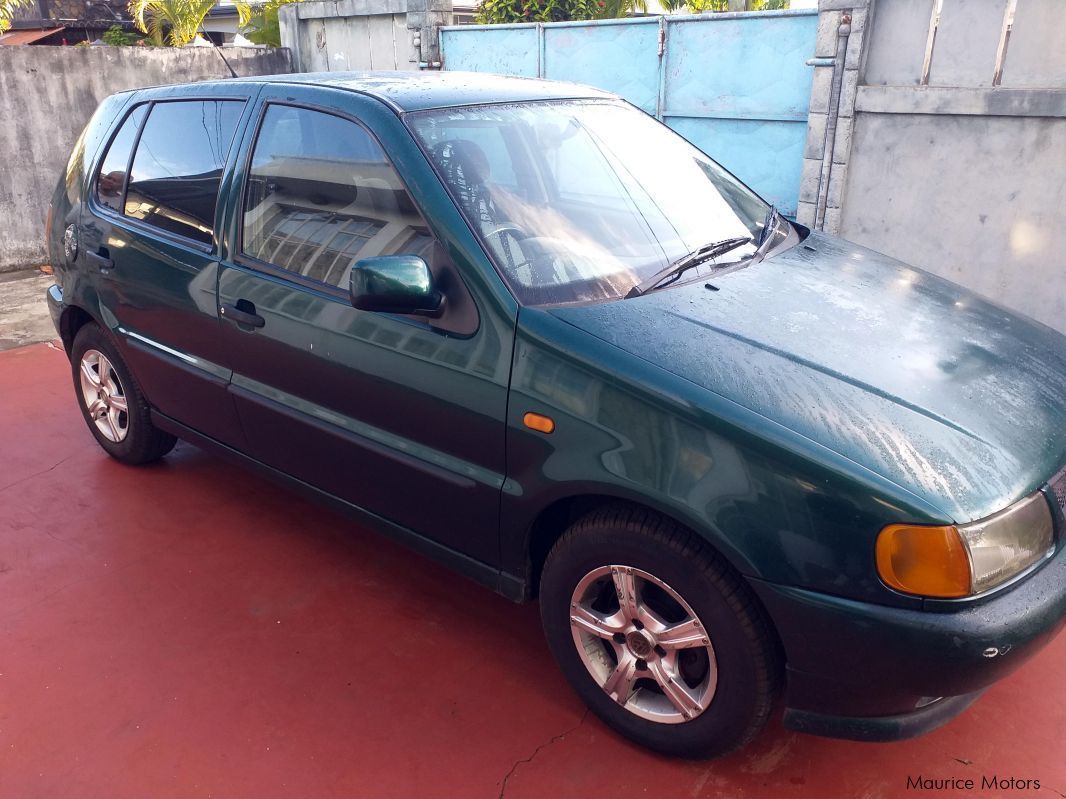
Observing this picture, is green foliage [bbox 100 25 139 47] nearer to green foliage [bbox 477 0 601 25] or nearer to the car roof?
green foliage [bbox 477 0 601 25]

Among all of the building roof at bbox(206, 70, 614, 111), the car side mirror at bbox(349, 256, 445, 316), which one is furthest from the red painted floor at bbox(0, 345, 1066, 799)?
the building roof at bbox(206, 70, 614, 111)

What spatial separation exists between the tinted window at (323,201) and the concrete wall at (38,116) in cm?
642

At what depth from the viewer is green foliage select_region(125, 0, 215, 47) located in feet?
46.4

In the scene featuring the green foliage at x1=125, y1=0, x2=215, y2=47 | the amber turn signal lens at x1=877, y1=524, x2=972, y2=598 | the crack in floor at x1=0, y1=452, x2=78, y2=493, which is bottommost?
the crack in floor at x1=0, y1=452, x2=78, y2=493

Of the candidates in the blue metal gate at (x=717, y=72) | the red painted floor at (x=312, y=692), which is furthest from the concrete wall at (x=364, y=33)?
the red painted floor at (x=312, y=692)

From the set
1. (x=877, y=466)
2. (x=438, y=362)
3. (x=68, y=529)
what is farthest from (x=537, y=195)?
(x=68, y=529)

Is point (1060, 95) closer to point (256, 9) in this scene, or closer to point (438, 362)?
point (438, 362)

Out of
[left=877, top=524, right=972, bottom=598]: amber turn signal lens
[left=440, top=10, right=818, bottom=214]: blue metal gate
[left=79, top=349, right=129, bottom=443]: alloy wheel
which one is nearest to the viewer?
[left=877, top=524, right=972, bottom=598]: amber turn signal lens

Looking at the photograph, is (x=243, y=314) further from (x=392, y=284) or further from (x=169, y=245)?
(x=392, y=284)

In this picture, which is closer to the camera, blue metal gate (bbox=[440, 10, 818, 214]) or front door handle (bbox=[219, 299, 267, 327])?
front door handle (bbox=[219, 299, 267, 327])

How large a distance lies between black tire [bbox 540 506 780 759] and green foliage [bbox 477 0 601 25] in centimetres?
1104

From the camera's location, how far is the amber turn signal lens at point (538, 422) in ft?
7.77

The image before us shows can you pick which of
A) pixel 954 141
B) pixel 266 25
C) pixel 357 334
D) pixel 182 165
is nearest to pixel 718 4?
pixel 266 25

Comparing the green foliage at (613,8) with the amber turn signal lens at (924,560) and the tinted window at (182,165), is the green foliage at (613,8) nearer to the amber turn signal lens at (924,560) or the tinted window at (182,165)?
the tinted window at (182,165)
